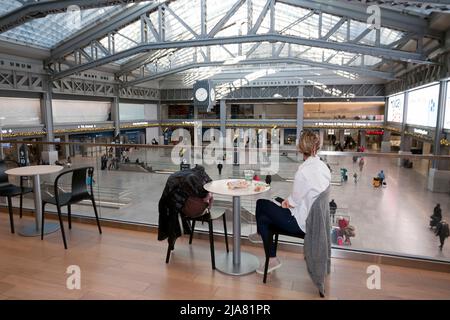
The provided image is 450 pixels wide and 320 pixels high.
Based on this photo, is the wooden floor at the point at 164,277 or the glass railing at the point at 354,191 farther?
the glass railing at the point at 354,191

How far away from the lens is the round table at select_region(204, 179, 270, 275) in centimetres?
293

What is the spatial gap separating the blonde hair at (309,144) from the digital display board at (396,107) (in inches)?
772

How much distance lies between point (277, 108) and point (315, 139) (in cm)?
2661

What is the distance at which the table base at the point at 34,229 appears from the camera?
3.94 metres

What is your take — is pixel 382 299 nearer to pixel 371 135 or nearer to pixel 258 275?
pixel 258 275

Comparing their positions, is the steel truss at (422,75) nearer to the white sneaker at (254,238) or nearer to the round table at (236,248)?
the white sneaker at (254,238)

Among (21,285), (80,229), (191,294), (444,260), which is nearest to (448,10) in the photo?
(444,260)

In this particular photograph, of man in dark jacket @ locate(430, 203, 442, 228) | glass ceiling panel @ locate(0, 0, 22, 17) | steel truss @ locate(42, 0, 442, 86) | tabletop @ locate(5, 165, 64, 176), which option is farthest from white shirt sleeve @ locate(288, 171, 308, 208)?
glass ceiling panel @ locate(0, 0, 22, 17)

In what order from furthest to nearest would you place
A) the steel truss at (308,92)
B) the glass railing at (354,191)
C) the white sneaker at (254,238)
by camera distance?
1. the steel truss at (308,92)
2. the glass railing at (354,191)
3. the white sneaker at (254,238)

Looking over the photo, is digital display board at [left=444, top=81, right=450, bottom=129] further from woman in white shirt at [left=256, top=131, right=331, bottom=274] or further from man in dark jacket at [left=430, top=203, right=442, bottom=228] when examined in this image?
woman in white shirt at [left=256, top=131, right=331, bottom=274]

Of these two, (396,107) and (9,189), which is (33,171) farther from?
→ (396,107)

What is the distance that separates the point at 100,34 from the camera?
44.2 ft

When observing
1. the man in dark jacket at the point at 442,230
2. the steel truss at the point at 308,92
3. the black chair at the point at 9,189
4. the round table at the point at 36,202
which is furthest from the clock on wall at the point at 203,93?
the round table at the point at 36,202
